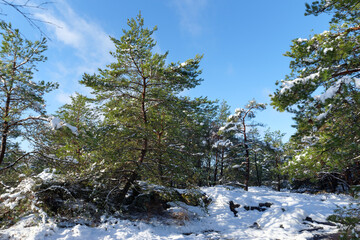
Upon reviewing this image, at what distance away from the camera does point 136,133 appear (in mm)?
8633

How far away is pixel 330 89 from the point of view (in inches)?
200

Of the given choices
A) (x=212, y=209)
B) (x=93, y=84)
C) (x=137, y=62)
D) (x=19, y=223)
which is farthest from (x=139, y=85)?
(x=212, y=209)

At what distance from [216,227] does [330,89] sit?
7310mm

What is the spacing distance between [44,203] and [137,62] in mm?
6806

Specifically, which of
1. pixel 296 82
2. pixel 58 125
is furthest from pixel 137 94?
pixel 296 82

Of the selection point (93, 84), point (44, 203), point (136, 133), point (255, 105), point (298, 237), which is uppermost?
point (255, 105)

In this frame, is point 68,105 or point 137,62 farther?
point 68,105

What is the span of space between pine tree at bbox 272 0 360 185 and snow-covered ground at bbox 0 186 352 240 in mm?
3554

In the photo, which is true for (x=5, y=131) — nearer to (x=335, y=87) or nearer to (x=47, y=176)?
(x=47, y=176)

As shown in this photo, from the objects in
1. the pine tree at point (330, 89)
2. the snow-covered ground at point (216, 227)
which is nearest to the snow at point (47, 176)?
the snow-covered ground at point (216, 227)

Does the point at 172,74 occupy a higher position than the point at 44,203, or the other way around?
the point at 172,74

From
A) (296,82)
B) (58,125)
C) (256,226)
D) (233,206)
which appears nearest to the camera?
(296,82)

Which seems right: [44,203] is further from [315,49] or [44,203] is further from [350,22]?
[350,22]

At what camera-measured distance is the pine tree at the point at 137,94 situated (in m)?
8.54
